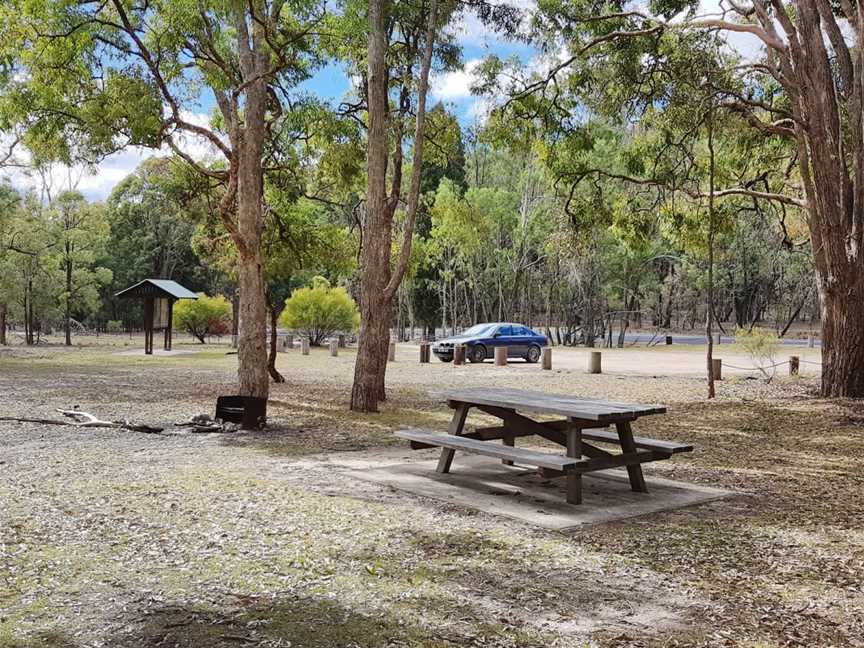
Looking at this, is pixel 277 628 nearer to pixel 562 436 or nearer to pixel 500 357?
pixel 562 436

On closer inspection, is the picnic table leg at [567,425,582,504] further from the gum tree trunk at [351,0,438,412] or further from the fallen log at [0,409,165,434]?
the gum tree trunk at [351,0,438,412]

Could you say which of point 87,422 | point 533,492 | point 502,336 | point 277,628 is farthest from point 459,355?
point 277,628

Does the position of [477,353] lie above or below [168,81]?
below

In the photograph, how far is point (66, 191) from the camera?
121ft

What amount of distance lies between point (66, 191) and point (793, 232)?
94.1ft

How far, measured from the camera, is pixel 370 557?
516cm

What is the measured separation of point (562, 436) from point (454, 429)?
98 centimetres

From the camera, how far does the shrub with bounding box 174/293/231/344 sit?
42.5 m

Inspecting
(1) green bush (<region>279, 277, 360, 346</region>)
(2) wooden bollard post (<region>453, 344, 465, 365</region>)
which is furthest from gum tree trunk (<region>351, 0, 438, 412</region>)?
(1) green bush (<region>279, 277, 360, 346</region>)

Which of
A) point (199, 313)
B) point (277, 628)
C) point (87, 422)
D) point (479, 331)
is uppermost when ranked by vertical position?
point (199, 313)

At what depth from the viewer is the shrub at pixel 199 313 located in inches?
1672

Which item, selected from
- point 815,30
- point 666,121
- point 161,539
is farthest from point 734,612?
point 666,121

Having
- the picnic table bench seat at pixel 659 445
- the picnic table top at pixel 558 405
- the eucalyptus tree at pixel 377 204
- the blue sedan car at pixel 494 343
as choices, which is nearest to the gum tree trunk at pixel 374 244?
the eucalyptus tree at pixel 377 204

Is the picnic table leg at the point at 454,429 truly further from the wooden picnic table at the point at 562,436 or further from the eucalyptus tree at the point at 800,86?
the eucalyptus tree at the point at 800,86
